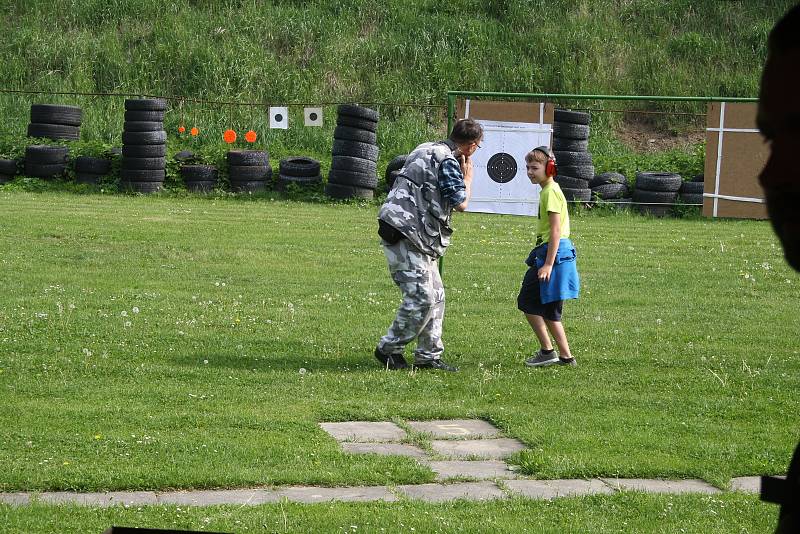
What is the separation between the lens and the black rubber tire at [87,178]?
23062 millimetres

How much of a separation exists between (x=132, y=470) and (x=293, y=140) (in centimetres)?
2250

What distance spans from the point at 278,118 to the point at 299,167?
4.45 meters

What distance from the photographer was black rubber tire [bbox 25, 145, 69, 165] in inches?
902

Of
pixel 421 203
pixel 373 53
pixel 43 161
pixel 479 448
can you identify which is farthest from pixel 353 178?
pixel 479 448

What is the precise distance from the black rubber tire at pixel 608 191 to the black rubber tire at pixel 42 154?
35.9 feet

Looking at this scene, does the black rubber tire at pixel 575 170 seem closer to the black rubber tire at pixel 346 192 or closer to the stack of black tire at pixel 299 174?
the black rubber tire at pixel 346 192

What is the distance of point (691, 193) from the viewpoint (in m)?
22.7

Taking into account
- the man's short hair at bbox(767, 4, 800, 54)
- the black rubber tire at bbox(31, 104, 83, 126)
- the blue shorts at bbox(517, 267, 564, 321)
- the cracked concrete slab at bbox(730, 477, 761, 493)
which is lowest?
the cracked concrete slab at bbox(730, 477, 761, 493)

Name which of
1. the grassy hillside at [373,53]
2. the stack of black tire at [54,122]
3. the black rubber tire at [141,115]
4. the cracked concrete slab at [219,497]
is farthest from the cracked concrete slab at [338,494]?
the grassy hillside at [373,53]

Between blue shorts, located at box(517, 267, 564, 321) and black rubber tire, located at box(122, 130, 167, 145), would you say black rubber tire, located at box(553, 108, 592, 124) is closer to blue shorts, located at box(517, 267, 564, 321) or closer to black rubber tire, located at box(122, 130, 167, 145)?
black rubber tire, located at box(122, 130, 167, 145)

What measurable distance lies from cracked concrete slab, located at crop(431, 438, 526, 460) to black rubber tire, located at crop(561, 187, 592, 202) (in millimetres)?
15746

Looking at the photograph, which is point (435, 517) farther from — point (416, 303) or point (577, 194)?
point (577, 194)

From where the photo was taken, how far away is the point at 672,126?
32.8 meters

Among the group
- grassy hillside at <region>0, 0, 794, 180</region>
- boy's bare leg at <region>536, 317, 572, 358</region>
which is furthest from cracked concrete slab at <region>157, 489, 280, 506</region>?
grassy hillside at <region>0, 0, 794, 180</region>
